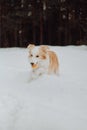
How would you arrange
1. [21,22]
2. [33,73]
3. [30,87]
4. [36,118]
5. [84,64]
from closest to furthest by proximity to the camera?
[36,118] → [30,87] → [33,73] → [84,64] → [21,22]

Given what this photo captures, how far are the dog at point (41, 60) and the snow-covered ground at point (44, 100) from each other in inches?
4.9

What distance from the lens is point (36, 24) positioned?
48.5ft

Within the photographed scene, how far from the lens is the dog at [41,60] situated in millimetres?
6395

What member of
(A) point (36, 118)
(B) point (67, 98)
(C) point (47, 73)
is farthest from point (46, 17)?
(A) point (36, 118)

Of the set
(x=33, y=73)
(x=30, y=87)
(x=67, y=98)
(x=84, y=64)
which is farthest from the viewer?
(x=84, y=64)

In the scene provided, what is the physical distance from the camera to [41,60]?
6473 mm

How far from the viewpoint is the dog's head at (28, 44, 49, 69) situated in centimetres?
638

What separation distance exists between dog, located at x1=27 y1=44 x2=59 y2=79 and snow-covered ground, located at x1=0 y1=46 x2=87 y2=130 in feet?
0.41

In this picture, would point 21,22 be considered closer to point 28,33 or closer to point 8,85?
point 28,33

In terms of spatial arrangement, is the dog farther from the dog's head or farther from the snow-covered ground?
the snow-covered ground

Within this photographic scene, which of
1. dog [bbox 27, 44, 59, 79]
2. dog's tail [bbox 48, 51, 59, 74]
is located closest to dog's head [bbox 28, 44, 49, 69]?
dog [bbox 27, 44, 59, 79]

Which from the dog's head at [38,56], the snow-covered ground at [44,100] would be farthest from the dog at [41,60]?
the snow-covered ground at [44,100]

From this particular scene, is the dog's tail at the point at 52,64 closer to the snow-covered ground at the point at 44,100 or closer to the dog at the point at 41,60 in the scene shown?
the dog at the point at 41,60

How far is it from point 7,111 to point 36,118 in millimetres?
404
